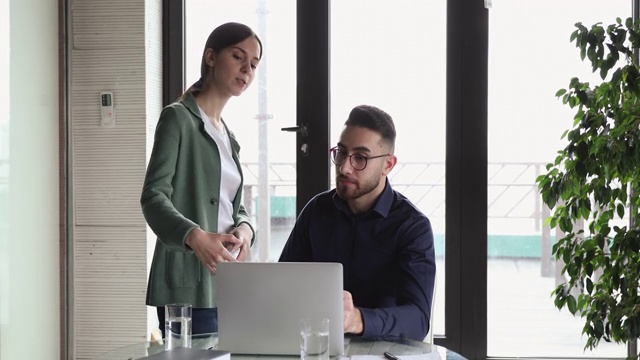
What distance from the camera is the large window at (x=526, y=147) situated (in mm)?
3459

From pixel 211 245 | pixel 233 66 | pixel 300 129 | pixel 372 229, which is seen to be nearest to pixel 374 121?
pixel 372 229

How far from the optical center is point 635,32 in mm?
2803

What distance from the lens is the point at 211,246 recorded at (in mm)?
1927

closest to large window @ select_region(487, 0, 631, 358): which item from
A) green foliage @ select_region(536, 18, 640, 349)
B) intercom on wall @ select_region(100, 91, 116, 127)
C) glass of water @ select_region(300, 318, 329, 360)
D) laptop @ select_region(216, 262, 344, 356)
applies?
green foliage @ select_region(536, 18, 640, 349)

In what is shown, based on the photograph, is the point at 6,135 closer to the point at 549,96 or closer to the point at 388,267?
the point at 388,267

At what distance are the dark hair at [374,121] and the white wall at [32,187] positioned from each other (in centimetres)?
145

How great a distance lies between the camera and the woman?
2.19m

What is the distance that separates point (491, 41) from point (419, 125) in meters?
0.48

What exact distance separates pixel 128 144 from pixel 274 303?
1858mm

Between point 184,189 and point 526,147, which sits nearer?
point 184,189

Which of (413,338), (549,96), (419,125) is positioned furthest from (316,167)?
(413,338)

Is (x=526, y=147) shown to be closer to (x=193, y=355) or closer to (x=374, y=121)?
(x=374, y=121)

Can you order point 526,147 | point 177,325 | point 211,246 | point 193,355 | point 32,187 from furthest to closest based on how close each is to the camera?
point 526,147, point 32,187, point 211,246, point 177,325, point 193,355

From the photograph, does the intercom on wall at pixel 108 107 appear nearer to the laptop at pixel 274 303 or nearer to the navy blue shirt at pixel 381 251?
the navy blue shirt at pixel 381 251
